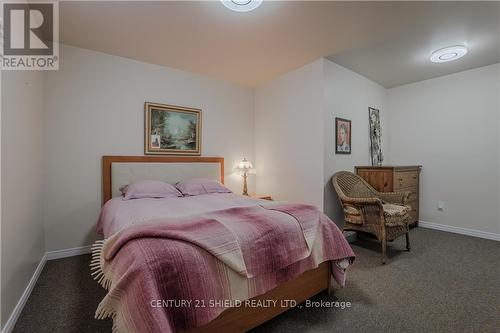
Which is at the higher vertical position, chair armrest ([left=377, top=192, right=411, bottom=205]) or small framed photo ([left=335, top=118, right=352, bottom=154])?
small framed photo ([left=335, top=118, right=352, bottom=154])

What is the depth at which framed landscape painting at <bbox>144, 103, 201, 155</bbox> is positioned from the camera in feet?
10.6

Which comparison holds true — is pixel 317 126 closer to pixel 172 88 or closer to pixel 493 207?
pixel 172 88

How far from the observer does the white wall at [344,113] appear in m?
3.13

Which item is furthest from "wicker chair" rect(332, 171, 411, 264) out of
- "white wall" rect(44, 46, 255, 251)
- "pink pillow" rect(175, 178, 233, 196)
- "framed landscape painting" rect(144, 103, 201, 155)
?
"white wall" rect(44, 46, 255, 251)

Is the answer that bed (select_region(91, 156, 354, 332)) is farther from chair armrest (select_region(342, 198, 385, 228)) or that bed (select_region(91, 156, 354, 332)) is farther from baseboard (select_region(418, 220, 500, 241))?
baseboard (select_region(418, 220, 500, 241))

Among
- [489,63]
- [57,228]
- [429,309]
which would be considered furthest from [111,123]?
[489,63]

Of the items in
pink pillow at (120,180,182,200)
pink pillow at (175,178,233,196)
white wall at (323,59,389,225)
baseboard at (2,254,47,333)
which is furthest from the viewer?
white wall at (323,59,389,225)

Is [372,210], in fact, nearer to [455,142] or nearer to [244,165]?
[244,165]

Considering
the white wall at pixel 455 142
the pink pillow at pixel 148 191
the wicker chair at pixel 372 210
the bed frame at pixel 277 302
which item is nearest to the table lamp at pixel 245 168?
the pink pillow at pixel 148 191

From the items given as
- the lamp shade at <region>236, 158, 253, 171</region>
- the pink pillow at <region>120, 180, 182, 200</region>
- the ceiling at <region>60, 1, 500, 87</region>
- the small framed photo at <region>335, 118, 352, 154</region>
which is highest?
the ceiling at <region>60, 1, 500, 87</region>

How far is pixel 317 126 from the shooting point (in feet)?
10.4

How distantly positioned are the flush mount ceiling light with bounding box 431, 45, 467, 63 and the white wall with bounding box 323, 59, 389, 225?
0.96 m

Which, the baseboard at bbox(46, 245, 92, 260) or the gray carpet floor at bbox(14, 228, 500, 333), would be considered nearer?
the gray carpet floor at bbox(14, 228, 500, 333)

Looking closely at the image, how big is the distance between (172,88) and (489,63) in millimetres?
4513
